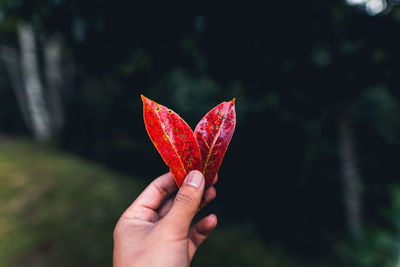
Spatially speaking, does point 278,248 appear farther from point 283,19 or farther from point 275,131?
point 283,19

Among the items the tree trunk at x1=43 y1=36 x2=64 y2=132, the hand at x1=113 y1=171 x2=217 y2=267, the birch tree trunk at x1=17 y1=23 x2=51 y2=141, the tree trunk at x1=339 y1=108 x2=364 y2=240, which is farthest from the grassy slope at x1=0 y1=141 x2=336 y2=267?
the tree trunk at x1=43 y1=36 x2=64 y2=132

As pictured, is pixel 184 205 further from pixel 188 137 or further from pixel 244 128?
pixel 244 128

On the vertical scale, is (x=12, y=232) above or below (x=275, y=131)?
below

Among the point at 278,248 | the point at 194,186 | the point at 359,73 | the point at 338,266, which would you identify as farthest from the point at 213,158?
the point at 338,266

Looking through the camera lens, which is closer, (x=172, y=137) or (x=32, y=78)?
(x=172, y=137)

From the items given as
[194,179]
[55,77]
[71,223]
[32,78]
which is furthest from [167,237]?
[55,77]

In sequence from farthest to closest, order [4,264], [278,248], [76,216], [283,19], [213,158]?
[76,216]
[278,248]
[4,264]
[283,19]
[213,158]
